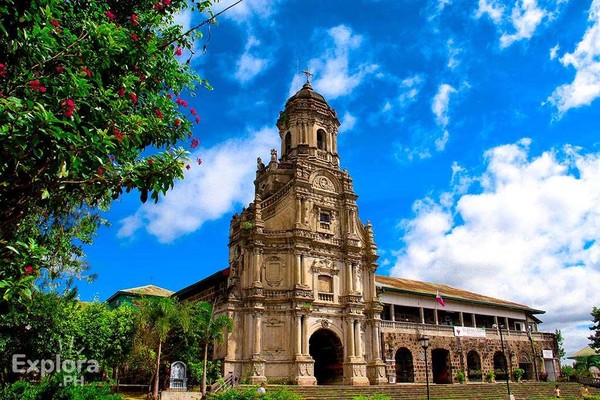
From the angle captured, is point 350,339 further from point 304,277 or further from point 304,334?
point 304,277

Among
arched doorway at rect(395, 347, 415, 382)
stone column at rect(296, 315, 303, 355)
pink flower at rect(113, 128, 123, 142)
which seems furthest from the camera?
arched doorway at rect(395, 347, 415, 382)

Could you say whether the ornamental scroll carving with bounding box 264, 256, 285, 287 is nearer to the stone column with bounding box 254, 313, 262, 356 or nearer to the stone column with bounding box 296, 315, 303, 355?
the stone column with bounding box 254, 313, 262, 356

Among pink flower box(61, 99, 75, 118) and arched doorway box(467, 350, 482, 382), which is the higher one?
pink flower box(61, 99, 75, 118)

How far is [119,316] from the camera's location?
25797 mm

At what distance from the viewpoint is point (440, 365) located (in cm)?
3784

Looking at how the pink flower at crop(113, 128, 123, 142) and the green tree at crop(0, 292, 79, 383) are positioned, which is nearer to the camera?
the pink flower at crop(113, 128, 123, 142)

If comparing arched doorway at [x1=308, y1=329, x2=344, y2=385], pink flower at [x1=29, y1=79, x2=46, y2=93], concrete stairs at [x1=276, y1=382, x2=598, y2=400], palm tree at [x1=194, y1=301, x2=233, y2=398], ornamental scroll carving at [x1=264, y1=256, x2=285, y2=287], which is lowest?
concrete stairs at [x1=276, y1=382, x2=598, y2=400]

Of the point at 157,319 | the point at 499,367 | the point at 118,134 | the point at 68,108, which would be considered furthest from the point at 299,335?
the point at 68,108

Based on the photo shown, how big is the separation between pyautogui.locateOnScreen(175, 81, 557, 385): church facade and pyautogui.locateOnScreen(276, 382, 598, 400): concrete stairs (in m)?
1.87

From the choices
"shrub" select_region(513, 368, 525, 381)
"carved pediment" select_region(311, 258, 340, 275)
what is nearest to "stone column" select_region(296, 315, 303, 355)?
"carved pediment" select_region(311, 258, 340, 275)

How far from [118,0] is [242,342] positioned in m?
23.4

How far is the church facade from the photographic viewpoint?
1152 inches

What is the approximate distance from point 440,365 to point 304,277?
14.9 meters

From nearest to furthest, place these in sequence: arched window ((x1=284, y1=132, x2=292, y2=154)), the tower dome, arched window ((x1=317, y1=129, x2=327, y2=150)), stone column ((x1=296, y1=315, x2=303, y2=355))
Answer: stone column ((x1=296, y1=315, x2=303, y2=355))
the tower dome
arched window ((x1=317, y1=129, x2=327, y2=150))
arched window ((x1=284, y1=132, x2=292, y2=154))
